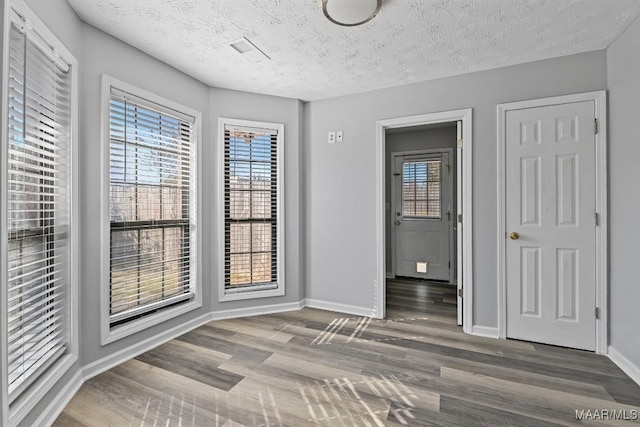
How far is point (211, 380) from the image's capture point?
2047 millimetres

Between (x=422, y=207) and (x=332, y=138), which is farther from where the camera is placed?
(x=422, y=207)

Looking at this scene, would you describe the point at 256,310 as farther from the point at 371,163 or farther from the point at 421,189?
the point at 421,189

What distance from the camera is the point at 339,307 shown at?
343cm

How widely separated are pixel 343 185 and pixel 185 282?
6.24 ft

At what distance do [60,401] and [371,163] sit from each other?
300 cm

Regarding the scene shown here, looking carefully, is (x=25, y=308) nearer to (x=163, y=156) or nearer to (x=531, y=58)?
(x=163, y=156)

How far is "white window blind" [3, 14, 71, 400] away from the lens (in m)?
1.45

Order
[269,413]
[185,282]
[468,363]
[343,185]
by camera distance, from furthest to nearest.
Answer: [343,185] → [185,282] → [468,363] → [269,413]

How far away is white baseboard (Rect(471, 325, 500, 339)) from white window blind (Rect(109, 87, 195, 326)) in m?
2.70

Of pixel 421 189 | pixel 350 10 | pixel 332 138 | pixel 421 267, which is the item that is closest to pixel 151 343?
pixel 332 138

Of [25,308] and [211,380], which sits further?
[211,380]

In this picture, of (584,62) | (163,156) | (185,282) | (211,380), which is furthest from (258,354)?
(584,62)

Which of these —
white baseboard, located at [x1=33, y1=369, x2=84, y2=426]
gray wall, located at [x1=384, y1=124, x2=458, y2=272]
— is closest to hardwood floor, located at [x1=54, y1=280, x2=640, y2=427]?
white baseboard, located at [x1=33, y1=369, x2=84, y2=426]

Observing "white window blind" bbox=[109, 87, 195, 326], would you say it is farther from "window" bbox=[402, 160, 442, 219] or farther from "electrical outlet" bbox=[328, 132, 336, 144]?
"window" bbox=[402, 160, 442, 219]
